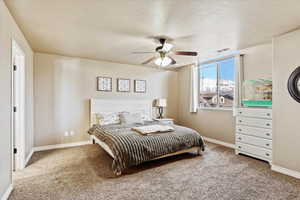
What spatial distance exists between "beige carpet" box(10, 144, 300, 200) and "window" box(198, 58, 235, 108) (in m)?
1.79

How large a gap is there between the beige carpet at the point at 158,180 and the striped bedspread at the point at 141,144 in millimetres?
237

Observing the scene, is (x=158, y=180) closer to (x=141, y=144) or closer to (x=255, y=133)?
(x=141, y=144)

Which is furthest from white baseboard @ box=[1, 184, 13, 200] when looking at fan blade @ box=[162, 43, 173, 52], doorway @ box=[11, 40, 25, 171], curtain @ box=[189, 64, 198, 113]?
curtain @ box=[189, 64, 198, 113]

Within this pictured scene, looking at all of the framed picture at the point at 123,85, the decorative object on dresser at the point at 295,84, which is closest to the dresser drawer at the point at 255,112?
the decorative object on dresser at the point at 295,84

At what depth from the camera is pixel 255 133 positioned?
346 cm

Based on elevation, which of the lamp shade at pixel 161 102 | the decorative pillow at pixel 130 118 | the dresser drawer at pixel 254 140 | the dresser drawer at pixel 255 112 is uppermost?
the lamp shade at pixel 161 102

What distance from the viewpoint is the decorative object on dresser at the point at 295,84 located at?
8.91ft

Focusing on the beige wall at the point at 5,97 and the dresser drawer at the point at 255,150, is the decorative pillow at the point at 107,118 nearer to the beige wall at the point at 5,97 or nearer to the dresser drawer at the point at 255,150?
the beige wall at the point at 5,97

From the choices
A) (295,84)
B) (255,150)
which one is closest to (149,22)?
(295,84)

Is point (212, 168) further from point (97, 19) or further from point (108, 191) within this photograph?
point (97, 19)

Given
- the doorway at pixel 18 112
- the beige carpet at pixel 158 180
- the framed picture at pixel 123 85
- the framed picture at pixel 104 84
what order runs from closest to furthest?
the beige carpet at pixel 158 180, the doorway at pixel 18 112, the framed picture at pixel 104 84, the framed picture at pixel 123 85

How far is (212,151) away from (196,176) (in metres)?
1.52

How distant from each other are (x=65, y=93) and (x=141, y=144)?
280 centimetres

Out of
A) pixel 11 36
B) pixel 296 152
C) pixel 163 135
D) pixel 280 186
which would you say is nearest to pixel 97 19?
pixel 11 36
